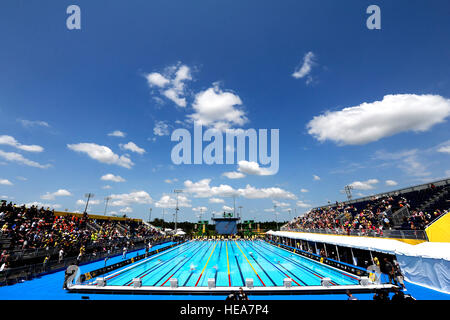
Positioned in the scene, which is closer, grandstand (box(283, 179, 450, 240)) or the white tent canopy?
the white tent canopy

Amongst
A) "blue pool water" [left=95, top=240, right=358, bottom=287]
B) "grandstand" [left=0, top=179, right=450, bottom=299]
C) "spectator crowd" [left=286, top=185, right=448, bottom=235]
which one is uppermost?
"spectator crowd" [left=286, top=185, right=448, bottom=235]

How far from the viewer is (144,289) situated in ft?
37.2

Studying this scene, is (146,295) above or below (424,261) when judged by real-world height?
below

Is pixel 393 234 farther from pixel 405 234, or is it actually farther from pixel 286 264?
pixel 286 264

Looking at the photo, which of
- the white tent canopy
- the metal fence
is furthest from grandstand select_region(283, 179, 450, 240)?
the white tent canopy

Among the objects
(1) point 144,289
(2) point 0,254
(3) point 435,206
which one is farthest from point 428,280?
(2) point 0,254

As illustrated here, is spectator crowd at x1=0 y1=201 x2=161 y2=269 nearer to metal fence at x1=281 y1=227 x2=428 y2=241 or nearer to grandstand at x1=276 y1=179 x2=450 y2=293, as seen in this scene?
grandstand at x1=276 y1=179 x2=450 y2=293

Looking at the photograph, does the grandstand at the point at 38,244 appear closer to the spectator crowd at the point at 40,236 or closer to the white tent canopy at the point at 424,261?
the spectator crowd at the point at 40,236

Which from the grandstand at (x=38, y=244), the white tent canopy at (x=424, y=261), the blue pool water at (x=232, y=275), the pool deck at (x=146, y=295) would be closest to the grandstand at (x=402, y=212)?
the white tent canopy at (x=424, y=261)

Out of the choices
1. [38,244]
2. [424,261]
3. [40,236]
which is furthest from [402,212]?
[40,236]

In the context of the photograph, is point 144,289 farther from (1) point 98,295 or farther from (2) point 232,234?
(2) point 232,234

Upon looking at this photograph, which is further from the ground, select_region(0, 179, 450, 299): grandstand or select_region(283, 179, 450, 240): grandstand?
select_region(283, 179, 450, 240): grandstand

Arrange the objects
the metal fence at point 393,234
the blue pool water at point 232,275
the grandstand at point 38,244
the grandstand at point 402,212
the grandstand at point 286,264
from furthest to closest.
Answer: the grandstand at point 402,212, the grandstand at point 38,244, the blue pool water at point 232,275, the metal fence at point 393,234, the grandstand at point 286,264

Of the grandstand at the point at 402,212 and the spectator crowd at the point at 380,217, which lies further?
the spectator crowd at the point at 380,217
